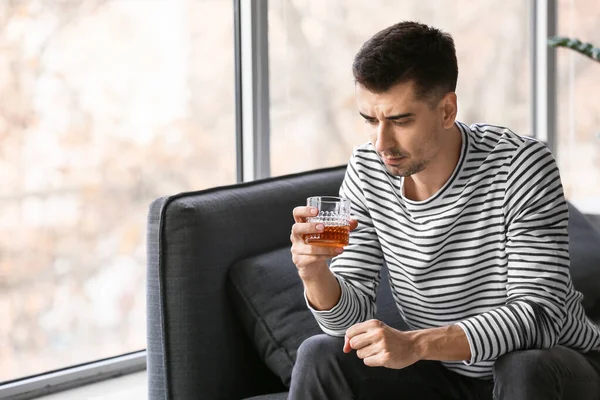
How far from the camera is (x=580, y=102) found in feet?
14.4

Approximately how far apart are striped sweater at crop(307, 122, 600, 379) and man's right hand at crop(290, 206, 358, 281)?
11cm

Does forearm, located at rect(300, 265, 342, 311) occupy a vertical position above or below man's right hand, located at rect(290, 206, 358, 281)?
below

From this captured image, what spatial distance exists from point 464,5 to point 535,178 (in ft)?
7.38

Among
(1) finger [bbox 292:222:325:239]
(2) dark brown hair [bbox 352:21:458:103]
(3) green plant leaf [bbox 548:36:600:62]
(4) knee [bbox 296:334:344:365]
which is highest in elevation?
(3) green plant leaf [bbox 548:36:600:62]

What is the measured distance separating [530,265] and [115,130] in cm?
140

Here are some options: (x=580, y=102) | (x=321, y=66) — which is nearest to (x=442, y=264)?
(x=321, y=66)

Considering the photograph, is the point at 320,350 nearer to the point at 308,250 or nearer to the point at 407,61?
the point at 308,250

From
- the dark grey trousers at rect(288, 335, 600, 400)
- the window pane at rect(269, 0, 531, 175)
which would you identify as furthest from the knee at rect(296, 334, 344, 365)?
the window pane at rect(269, 0, 531, 175)

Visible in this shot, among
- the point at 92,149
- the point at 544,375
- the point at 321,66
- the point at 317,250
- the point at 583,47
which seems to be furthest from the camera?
the point at 583,47

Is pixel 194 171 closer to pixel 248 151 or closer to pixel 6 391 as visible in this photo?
pixel 248 151

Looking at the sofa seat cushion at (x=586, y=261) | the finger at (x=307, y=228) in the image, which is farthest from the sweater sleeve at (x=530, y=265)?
the sofa seat cushion at (x=586, y=261)

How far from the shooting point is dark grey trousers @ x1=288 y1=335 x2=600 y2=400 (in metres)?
1.70

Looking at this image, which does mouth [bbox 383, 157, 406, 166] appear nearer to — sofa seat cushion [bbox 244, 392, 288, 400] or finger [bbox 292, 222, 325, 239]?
finger [bbox 292, 222, 325, 239]

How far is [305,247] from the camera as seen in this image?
1813mm
